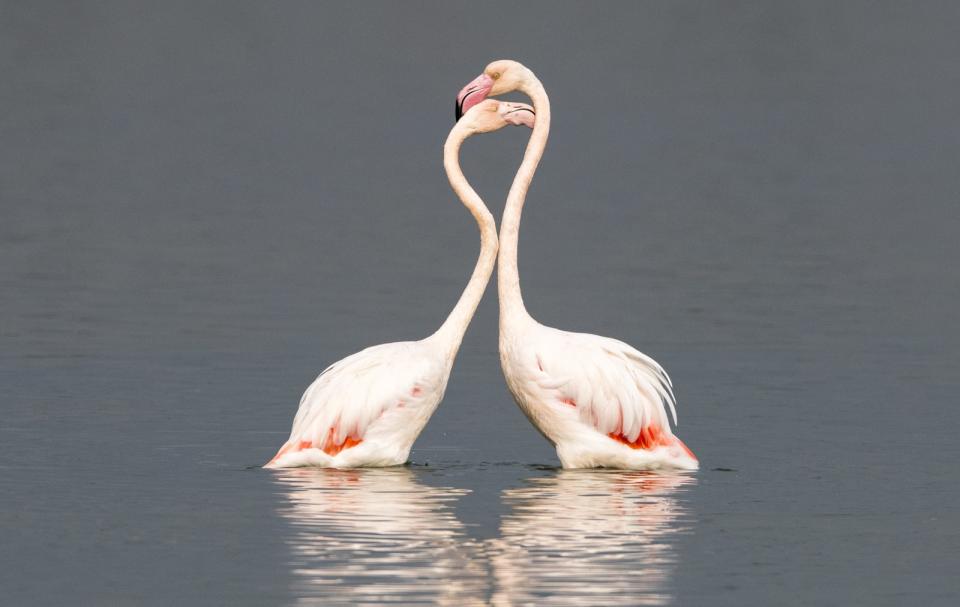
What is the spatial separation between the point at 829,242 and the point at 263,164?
679 inches

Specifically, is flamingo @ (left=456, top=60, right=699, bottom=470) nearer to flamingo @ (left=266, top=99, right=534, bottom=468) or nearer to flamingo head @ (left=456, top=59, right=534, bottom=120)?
flamingo @ (left=266, top=99, right=534, bottom=468)

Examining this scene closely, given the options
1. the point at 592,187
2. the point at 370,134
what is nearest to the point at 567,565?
the point at 592,187

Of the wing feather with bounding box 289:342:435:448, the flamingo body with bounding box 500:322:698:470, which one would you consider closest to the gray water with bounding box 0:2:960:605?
Result: the flamingo body with bounding box 500:322:698:470

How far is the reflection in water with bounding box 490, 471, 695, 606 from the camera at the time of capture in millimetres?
10672

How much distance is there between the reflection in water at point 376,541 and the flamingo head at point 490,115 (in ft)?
7.56

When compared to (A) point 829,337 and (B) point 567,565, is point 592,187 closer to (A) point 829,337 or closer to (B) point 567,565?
(A) point 829,337

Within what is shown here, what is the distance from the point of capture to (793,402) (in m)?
16.2

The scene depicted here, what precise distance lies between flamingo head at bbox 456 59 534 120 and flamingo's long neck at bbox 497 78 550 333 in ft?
0.26

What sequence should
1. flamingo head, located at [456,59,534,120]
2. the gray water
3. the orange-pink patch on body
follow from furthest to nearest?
flamingo head, located at [456,59,534,120]
the orange-pink patch on body
the gray water

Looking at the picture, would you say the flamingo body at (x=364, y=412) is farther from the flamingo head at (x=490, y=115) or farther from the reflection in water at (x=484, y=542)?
the flamingo head at (x=490, y=115)

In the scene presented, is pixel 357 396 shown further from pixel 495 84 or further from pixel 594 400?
pixel 495 84

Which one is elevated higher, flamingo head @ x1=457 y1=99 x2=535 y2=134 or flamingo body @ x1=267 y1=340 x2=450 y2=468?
flamingo head @ x1=457 y1=99 x2=535 y2=134

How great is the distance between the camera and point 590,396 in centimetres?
1384

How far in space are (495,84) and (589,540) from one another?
13.6 ft
